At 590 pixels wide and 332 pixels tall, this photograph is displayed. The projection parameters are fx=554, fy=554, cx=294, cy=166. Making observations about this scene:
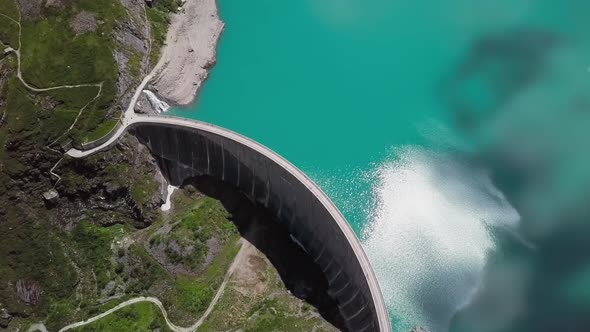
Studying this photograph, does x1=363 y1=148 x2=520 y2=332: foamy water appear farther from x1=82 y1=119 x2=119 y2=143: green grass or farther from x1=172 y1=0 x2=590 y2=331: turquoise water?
x1=82 y1=119 x2=119 y2=143: green grass

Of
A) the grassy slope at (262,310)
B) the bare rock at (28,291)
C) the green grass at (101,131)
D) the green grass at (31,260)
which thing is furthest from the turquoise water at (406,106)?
the bare rock at (28,291)

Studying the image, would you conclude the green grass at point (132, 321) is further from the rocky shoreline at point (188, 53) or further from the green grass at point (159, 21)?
the green grass at point (159, 21)

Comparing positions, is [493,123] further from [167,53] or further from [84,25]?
[84,25]

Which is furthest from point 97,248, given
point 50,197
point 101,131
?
point 101,131

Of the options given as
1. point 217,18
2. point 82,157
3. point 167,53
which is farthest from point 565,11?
point 82,157

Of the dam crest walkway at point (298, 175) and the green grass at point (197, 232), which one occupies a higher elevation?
the dam crest walkway at point (298, 175)
